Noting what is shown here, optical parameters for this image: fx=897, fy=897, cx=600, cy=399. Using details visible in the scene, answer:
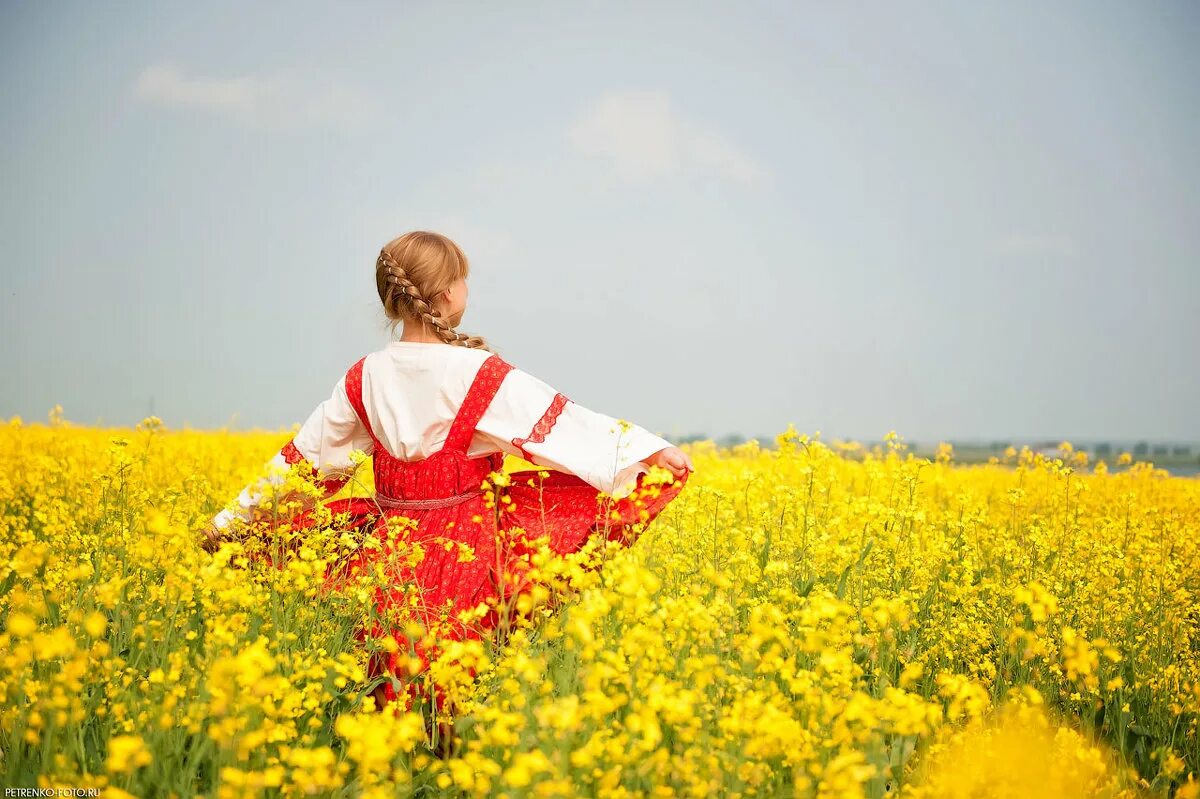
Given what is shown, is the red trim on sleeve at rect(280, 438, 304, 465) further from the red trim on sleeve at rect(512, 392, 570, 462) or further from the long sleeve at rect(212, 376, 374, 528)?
the red trim on sleeve at rect(512, 392, 570, 462)

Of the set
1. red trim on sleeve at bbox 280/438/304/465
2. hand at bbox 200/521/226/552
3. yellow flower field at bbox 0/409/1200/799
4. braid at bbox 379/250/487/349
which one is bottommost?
yellow flower field at bbox 0/409/1200/799

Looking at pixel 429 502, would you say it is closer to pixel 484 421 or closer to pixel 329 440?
pixel 484 421

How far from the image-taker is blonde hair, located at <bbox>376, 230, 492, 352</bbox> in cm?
347

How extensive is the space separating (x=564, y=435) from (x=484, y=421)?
0.31m

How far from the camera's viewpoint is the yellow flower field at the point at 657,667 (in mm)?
1746

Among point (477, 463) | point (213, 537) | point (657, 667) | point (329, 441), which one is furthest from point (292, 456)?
point (657, 667)

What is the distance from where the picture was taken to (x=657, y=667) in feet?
6.81

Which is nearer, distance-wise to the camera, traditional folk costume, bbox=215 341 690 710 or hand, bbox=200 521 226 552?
traditional folk costume, bbox=215 341 690 710

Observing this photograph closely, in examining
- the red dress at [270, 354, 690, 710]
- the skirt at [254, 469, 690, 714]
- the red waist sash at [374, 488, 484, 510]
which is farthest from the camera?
the red waist sash at [374, 488, 484, 510]

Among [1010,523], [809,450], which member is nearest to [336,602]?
[809,450]

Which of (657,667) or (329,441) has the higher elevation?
(329,441)

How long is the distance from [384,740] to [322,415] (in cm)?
238

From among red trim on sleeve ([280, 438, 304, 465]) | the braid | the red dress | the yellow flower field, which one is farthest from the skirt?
the braid

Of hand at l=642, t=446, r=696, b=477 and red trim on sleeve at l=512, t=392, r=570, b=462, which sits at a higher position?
red trim on sleeve at l=512, t=392, r=570, b=462
